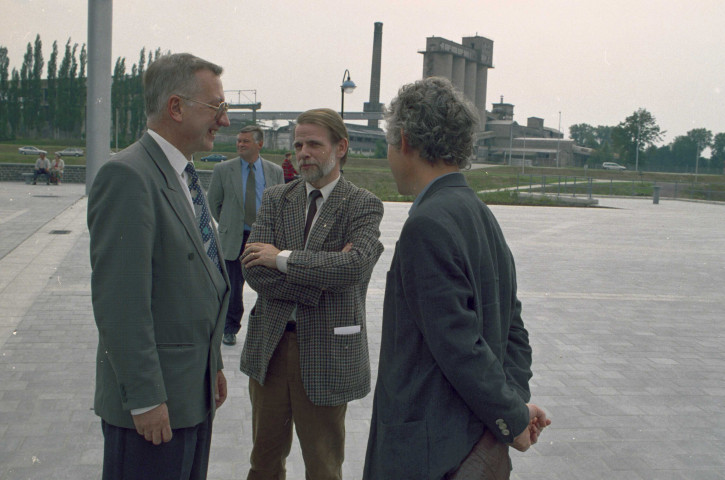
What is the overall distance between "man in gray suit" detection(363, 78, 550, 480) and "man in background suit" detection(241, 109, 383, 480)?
0.81m

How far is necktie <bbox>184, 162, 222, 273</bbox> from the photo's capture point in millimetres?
2398

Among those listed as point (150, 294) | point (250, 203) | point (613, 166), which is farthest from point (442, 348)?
point (613, 166)

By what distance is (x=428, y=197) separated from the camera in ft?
6.44

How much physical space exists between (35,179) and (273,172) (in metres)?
29.5

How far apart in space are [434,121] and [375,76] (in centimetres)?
9552

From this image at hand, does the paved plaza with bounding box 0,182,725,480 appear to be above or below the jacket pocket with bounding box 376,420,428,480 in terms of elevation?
below

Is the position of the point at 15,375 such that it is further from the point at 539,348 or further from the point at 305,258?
the point at 539,348

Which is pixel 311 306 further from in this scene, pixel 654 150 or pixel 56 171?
pixel 654 150

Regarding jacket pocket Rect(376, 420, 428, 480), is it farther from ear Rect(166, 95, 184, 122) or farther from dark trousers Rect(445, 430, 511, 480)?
ear Rect(166, 95, 184, 122)

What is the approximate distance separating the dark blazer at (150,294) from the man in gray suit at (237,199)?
3.51 m

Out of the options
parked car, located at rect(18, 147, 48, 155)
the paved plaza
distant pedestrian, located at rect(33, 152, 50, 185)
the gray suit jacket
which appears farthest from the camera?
parked car, located at rect(18, 147, 48, 155)

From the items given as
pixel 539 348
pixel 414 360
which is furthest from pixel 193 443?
pixel 539 348

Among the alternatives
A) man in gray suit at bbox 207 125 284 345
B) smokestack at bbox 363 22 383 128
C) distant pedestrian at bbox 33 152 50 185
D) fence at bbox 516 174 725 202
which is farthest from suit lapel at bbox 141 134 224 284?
smokestack at bbox 363 22 383 128

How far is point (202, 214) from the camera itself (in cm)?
244
